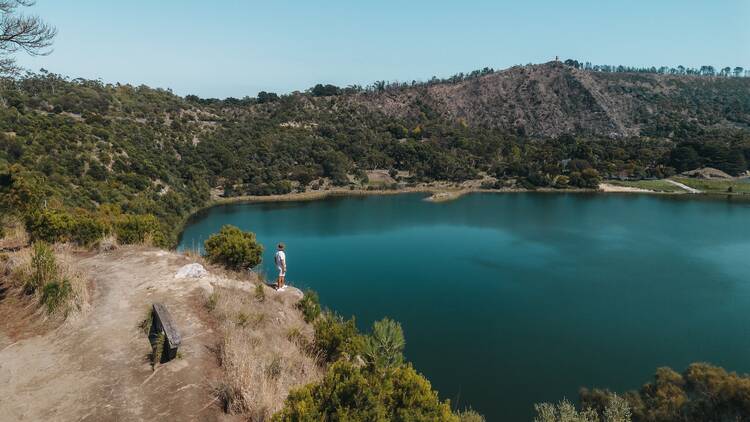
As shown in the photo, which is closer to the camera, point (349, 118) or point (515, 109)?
point (349, 118)

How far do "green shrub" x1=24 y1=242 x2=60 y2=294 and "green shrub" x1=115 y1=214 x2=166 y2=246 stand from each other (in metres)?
5.43

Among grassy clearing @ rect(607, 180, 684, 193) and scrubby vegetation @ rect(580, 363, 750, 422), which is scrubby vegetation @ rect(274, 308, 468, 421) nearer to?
scrubby vegetation @ rect(580, 363, 750, 422)

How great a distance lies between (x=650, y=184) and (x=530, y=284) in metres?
61.6

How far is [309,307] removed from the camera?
11.7m

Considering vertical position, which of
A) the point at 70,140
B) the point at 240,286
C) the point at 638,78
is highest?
the point at 638,78

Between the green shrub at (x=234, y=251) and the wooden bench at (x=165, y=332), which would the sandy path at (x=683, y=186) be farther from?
the wooden bench at (x=165, y=332)

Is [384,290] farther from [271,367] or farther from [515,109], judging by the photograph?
[515,109]

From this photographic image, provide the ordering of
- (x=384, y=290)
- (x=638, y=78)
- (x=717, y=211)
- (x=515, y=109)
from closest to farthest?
(x=384, y=290) < (x=717, y=211) < (x=515, y=109) < (x=638, y=78)

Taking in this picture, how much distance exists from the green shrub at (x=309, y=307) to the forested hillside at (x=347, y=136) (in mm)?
13651

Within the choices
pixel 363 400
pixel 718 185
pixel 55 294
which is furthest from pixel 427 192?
pixel 363 400

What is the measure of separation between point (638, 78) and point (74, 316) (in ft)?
636

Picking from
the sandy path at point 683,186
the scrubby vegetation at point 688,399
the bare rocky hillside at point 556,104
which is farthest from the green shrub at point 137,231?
the bare rocky hillside at point 556,104

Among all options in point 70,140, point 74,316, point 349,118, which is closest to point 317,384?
point 74,316

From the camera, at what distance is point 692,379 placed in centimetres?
1692
